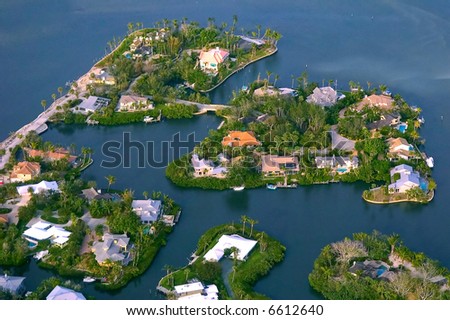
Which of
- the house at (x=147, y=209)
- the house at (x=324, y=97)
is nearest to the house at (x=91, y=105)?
the house at (x=147, y=209)

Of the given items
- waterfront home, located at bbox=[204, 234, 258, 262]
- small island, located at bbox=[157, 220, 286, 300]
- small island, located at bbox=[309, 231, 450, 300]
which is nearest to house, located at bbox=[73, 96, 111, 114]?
small island, located at bbox=[157, 220, 286, 300]

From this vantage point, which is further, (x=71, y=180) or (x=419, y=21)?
(x=419, y=21)

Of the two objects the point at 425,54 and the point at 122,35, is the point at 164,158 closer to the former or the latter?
the point at 122,35

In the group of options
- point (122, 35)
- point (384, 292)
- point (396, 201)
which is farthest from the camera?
point (122, 35)

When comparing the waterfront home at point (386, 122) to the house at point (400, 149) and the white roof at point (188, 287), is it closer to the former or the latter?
the house at point (400, 149)

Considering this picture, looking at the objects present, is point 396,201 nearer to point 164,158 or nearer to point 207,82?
Result: point 164,158

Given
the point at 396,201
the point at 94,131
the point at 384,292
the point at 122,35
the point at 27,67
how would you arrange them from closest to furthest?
the point at 384,292 → the point at 396,201 → the point at 94,131 → the point at 27,67 → the point at 122,35

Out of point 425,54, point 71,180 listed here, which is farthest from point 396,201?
point 425,54

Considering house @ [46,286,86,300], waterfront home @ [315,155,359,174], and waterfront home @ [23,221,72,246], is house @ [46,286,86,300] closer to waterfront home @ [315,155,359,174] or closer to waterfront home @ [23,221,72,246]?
waterfront home @ [23,221,72,246]
